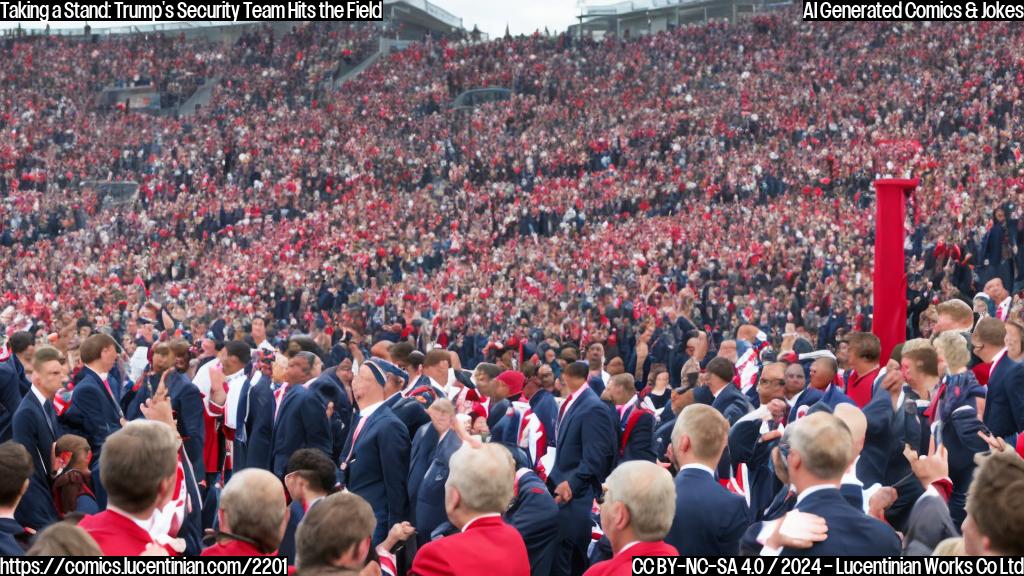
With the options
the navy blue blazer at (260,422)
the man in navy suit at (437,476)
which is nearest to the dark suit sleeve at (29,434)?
the navy blue blazer at (260,422)

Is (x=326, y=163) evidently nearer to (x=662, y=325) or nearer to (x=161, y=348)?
(x=662, y=325)

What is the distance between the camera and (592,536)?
7332 mm

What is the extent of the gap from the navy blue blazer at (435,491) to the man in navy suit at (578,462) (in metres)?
0.77

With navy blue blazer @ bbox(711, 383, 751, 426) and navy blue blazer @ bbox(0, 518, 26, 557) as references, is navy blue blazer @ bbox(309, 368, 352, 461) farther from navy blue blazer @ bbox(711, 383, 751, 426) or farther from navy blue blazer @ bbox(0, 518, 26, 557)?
navy blue blazer @ bbox(0, 518, 26, 557)

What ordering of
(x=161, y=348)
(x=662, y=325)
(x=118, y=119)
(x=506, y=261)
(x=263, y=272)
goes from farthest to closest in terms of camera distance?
(x=118, y=119) → (x=263, y=272) → (x=506, y=261) → (x=662, y=325) → (x=161, y=348)

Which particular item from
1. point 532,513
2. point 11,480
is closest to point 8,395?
point 11,480

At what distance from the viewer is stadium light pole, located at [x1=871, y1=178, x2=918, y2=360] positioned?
9.98 meters

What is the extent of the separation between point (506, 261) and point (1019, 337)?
22.8 metres

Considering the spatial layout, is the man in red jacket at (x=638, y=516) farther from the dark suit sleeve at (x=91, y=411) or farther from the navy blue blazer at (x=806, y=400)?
the dark suit sleeve at (x=91, y=411)

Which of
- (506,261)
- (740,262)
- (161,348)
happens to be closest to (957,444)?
(161,348)

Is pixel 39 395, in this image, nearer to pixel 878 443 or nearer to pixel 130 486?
pixel 130 486

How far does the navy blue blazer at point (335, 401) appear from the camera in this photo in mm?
8156

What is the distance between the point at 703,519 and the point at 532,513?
1.28 meters

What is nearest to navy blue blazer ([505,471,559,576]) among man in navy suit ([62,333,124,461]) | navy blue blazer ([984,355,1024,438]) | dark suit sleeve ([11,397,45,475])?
navy blue blazer ([984,355,1024,438])
